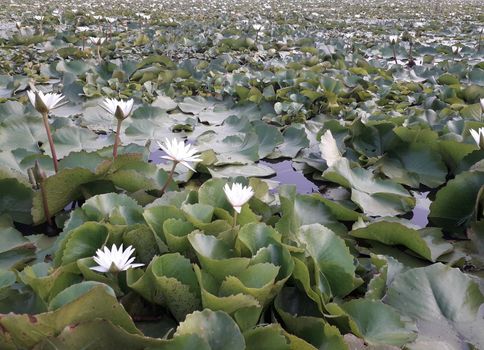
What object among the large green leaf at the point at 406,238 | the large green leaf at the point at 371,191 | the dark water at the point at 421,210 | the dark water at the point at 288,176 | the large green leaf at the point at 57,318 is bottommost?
the dark water at the point at 288,176

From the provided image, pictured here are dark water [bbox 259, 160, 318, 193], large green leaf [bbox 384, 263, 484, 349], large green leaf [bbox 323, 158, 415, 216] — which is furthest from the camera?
dark water [bbox 259, 160, 318, 193]

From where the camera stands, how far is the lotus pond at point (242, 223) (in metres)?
0.97

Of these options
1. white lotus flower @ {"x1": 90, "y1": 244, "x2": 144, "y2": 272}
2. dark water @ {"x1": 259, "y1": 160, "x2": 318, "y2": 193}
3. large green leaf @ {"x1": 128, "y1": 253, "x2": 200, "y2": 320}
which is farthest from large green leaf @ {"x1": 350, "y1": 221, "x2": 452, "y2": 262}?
white lotus flower @ {"x1": 90, "y1": 244, "x2": 144, "y2": 272}

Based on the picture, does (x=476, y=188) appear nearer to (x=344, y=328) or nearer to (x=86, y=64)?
(x=344, y=328)

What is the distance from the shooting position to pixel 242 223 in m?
1.31

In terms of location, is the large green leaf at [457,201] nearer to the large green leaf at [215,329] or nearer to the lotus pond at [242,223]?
the lotus pond at [242,223]

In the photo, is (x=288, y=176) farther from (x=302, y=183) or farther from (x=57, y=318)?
(x=57, y=318)

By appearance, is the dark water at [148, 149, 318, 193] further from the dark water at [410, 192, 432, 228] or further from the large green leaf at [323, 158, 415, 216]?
the dark water at [410, 192, 432, 228]

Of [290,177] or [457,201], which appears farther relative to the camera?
[290,177]

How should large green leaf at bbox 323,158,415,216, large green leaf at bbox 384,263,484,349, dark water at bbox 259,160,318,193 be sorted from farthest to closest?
dark water at bbox 259,160,318,193
large green leaf at bbox 323,158,415,216
large green leaf at bbox 384,263,484,349

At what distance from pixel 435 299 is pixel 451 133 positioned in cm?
115

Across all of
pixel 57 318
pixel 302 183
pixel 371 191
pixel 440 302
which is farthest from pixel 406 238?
pixel 57 318

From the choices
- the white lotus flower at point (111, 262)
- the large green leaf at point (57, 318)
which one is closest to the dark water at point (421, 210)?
the white lotus flower at point (111, 262)

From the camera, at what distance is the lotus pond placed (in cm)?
97
